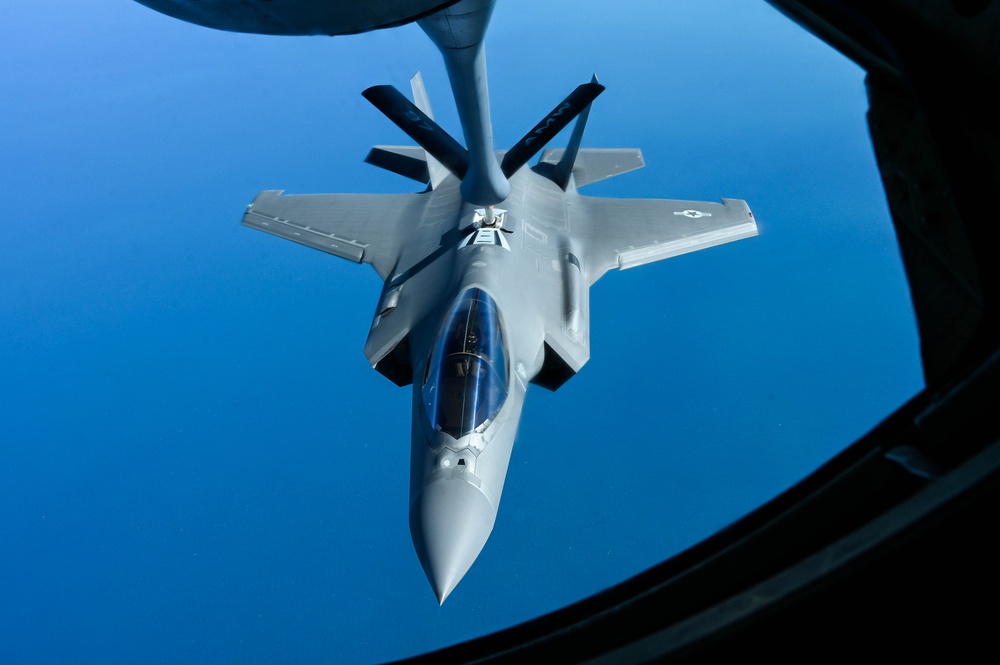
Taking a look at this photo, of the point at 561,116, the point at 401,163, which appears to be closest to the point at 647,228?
the point at 561,116

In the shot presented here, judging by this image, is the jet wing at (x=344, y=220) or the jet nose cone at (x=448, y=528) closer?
the jet nose cone at (x=448, y=528)

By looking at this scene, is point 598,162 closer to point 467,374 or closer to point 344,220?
point 344,220

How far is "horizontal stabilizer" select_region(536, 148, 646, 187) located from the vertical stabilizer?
1.72m

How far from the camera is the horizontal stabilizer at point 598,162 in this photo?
1029cm

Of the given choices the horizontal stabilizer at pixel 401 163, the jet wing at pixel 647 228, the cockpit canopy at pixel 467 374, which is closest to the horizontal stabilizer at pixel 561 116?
the jet wing at pixel 647 228

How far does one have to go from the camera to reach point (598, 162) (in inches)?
417

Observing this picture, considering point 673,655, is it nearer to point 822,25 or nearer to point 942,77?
point 942,77

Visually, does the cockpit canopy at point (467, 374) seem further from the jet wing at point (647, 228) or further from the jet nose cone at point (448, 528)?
the jet wing at point (647, 228)

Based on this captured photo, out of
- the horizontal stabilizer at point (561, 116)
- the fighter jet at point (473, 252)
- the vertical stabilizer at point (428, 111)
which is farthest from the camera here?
the vertical stabilizer at point (428, 111)

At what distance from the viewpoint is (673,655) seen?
913 millimetres

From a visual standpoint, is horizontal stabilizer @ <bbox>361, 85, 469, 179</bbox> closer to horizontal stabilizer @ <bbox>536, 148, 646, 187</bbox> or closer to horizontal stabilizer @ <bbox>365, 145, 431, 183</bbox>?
horizontal stabilizer @ <bbox>365, 145, 431, 183</bbox>

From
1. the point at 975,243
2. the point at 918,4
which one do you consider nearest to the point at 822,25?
the point at 918,4

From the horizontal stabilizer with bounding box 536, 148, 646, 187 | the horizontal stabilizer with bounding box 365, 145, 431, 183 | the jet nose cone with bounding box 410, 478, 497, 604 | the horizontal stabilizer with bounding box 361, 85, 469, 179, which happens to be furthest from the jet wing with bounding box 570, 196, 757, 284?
the jet nose cone with bounding box 410, 478, 497, 604

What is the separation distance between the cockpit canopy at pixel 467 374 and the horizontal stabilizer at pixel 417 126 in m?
2.53
